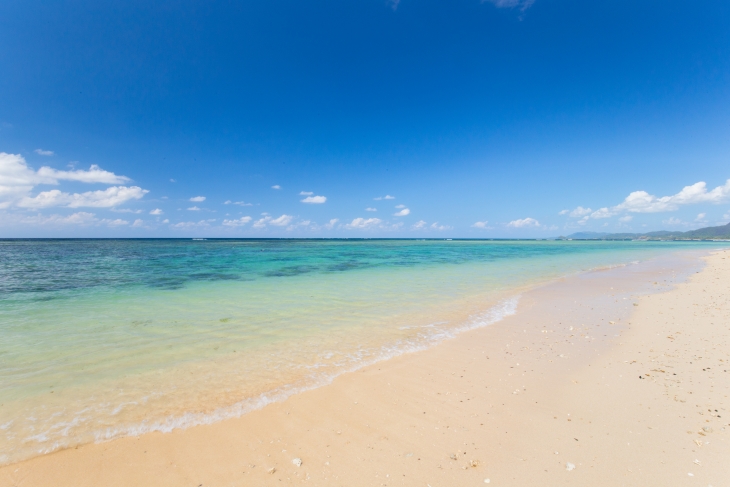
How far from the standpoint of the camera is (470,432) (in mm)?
4113

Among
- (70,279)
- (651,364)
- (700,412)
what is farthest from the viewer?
(70,279)

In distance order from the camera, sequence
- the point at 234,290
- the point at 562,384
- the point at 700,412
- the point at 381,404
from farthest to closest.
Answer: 1. the point at 234,290
2. the point at 562,384
3. the point at 381,404
4. the point at 700,412

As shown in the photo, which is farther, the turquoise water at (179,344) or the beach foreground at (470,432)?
the turquoise water at (179,344)

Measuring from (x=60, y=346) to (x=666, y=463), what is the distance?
11.5 metres

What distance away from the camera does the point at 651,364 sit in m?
6.08

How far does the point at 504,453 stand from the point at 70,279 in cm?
2336

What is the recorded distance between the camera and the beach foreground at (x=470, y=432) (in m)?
3.42

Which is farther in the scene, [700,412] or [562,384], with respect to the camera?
[562,384]

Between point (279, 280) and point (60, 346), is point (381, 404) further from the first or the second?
point (279, 280)

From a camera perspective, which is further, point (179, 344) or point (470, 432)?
point (179, 344)

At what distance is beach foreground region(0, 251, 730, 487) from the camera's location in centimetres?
342

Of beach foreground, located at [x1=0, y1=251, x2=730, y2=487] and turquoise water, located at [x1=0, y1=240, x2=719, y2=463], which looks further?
turquoise water, located at [x1=0, y1=240, x2=719, y2=463]

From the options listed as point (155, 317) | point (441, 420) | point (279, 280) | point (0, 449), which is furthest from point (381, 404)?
point (279, 280)

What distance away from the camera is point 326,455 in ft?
12.3
